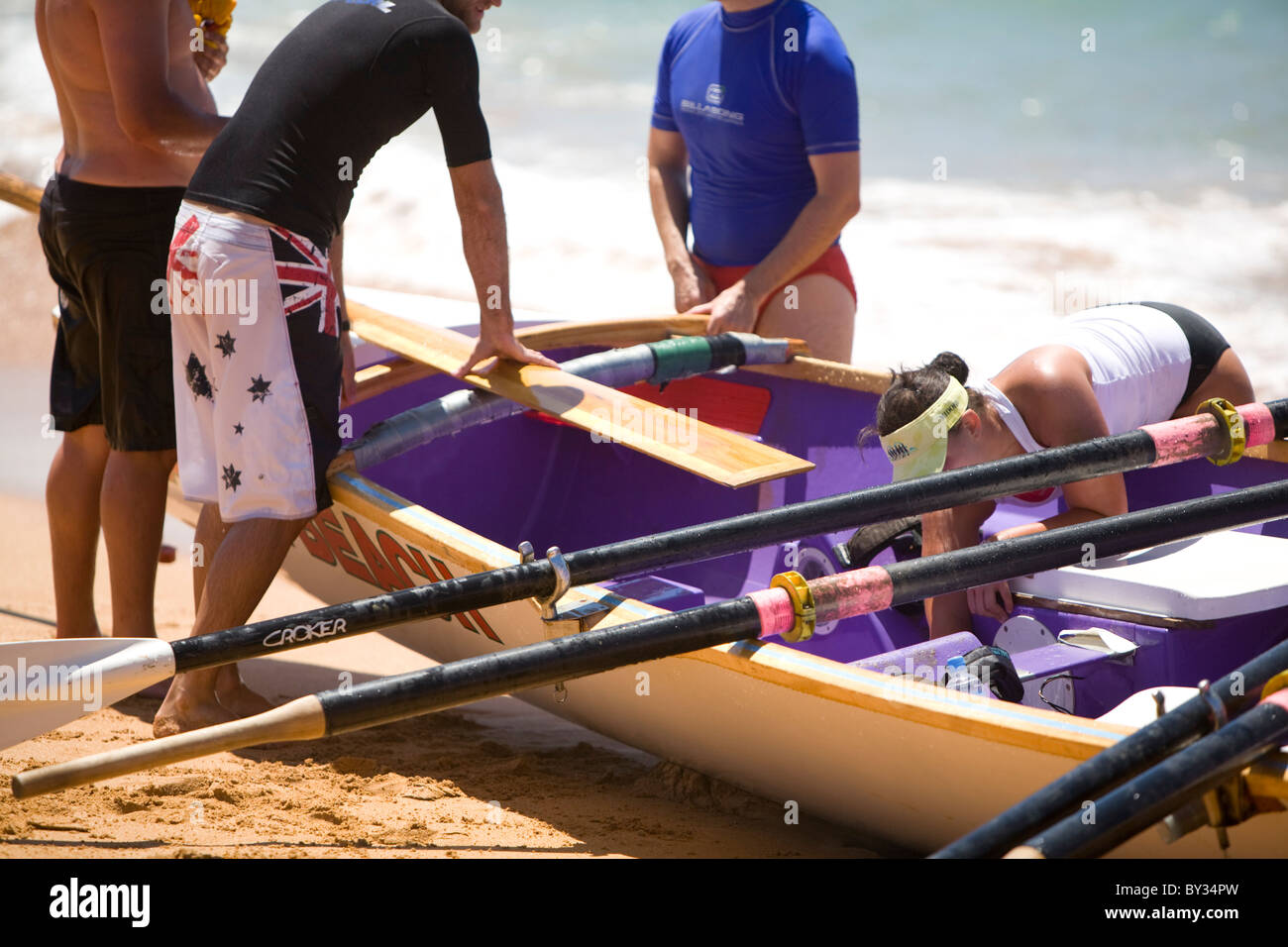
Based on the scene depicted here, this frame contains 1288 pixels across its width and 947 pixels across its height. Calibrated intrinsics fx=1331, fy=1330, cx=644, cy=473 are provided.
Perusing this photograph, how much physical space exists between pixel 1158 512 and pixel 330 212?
7.06 feet

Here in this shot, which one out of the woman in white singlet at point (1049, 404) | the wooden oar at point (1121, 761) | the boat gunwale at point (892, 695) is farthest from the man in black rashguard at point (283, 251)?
the wooden oar at point (1121, 761)

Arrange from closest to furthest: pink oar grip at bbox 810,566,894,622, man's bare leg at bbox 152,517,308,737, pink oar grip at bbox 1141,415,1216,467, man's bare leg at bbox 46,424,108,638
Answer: pink oar grip at bbox 810,566,894,622 < pink oar grip at bbox 1141,415,1216,467 < man's bare leg at bbox 152,517,308,737 < man's bare leg at bbox 46,424,108,638

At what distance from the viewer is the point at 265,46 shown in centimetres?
1953

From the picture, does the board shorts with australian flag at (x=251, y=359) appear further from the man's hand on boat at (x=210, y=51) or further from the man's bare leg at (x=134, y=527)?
the man's hand on boat at (x=210, y=51)

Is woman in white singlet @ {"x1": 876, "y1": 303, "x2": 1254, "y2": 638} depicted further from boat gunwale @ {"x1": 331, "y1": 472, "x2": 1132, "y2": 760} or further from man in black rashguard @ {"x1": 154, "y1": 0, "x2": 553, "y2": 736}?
man in black rashguard @ {"x1": 154, "y1": 0, "x2": 553, "y2": 736}

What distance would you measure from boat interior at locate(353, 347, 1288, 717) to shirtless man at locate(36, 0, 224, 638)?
2.64 ft

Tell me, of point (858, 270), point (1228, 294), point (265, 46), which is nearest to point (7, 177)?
point (858, 270)

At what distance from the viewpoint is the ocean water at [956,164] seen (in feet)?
39.5

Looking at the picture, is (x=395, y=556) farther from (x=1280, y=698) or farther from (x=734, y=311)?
(x=1280, y=698)

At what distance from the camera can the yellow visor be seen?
10.9 ft

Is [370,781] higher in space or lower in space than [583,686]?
lower

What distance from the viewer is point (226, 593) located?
3.42 metres

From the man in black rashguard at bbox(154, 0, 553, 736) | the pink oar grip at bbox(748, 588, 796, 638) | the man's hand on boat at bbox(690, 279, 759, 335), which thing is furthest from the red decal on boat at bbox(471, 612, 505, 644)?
the man's hand on boat at bbox(690, 279, 759, 335)
